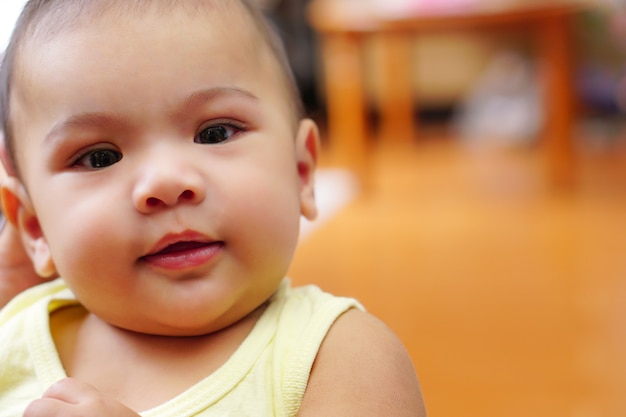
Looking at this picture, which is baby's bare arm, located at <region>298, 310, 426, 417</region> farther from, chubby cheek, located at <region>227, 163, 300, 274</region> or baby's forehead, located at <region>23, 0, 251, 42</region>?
baby's forehead, located at <region>23, 0, 251, 42</region>

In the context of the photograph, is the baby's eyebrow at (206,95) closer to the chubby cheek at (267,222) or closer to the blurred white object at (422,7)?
the chubby cheek at (267,222)

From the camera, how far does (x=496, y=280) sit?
1.69m

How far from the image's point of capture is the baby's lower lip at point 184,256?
59cm

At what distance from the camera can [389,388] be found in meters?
0.58

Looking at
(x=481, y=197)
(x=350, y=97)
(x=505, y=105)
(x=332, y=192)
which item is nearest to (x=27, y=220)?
(x=481, y=197)

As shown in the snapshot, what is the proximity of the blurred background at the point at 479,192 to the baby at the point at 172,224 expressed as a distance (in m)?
0.16

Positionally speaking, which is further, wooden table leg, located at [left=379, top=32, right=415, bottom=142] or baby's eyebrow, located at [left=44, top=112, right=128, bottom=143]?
wooden table leg, located at [left=379, top=32, right=415, bottom=142]

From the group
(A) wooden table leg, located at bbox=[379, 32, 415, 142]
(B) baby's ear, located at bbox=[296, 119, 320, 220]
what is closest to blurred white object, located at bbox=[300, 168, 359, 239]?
(A) wooden table leg, located at bbox=[379, 32, 415, 142]

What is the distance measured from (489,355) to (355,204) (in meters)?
1.45

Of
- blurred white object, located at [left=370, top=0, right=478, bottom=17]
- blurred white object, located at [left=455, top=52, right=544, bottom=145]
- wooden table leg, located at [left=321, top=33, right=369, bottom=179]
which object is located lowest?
blurred white object, located at [left=455, top=52, right=544, bottom=145]

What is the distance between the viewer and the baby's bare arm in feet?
1.86

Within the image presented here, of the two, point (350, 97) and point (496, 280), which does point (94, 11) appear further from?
point (350, 97)

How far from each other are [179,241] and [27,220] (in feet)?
0.59

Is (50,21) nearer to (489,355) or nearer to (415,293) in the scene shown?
(489,355)
